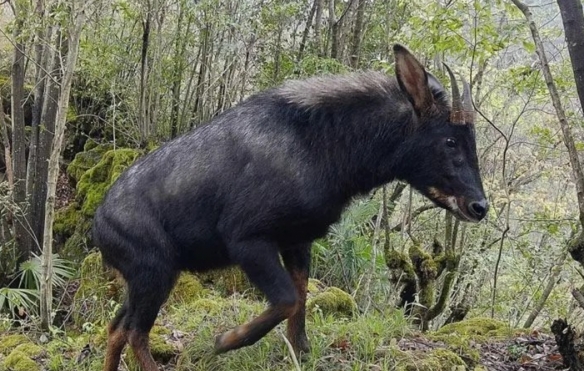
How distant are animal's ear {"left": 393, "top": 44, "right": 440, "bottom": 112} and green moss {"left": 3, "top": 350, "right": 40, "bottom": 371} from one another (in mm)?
3617

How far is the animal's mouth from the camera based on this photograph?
4266 mm

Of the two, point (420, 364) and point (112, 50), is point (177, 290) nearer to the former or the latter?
point (420, 364)

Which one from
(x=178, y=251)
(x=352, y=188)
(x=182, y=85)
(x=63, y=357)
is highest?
(x=182, y=85)

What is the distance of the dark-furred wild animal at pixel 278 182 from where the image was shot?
4219 mm

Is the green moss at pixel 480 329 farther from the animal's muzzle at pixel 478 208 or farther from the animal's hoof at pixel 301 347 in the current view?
the animal's muzzle at pixel 478 208

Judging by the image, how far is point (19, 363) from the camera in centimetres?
535

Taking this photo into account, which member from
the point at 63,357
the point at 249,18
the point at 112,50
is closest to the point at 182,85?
the point at 112,50

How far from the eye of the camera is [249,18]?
10.4 metres

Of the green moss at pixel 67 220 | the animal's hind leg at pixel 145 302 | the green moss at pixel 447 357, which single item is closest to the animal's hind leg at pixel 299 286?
the animal's hind leg at pixel 145 302

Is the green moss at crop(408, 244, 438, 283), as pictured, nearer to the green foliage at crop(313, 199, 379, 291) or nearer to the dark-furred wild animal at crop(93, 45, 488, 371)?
the green foliage at crop(313, 199, 379, 291)

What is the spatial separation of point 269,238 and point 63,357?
2.45 meters

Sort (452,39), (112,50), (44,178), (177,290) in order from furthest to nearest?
(112,50), (44,178), (177,290), (452,39)

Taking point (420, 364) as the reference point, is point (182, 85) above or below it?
above

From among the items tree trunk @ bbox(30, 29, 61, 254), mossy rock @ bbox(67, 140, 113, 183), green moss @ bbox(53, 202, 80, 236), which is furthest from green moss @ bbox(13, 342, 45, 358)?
mossy rock @ bbox(67, 140, 113, 183)
